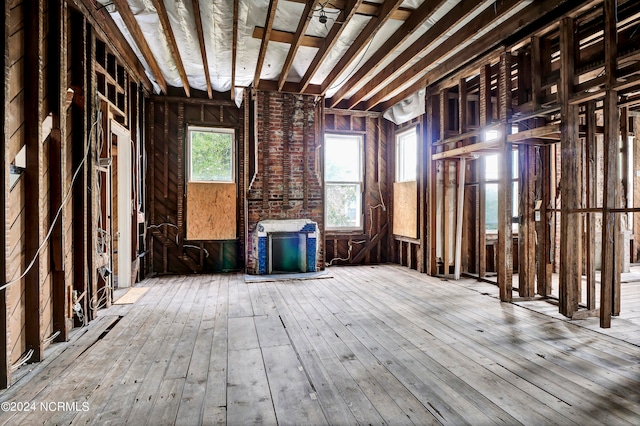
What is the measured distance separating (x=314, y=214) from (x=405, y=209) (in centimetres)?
182

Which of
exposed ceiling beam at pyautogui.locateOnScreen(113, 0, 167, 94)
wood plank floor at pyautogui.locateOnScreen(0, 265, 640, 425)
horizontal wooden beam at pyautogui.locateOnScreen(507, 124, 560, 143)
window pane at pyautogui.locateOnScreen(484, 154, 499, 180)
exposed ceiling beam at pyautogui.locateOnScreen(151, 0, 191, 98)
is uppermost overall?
exposed ceiling beam at pyautogui.locateOnScreen(113, 0, 167, 94)

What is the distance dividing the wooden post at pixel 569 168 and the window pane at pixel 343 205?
3.99m

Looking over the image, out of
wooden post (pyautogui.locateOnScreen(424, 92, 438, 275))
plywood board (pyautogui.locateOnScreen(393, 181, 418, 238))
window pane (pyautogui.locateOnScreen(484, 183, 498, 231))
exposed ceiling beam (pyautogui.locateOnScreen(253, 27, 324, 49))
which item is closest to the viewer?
exposed ceiling beam (pyautogui.locateOnScreen(253, 27, 324, 49))

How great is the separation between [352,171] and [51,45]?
517cm

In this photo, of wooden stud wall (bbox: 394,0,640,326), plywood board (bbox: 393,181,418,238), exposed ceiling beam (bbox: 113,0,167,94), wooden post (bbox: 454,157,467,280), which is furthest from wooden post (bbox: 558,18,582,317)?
exposed ceiling beam (bbox: 113,0,167,94)

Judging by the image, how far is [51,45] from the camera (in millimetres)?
2867

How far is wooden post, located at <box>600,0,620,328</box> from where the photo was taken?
3.01m

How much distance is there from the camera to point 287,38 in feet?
14.6

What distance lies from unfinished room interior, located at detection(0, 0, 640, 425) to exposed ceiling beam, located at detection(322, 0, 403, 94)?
6cm

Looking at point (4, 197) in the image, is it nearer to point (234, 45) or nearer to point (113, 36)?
point (113, 36)

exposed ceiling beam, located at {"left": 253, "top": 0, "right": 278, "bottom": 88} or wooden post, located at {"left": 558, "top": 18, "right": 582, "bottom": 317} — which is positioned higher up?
exposed ceiling beam, located at {"left": 253, "top": 0, "right": 278, "bottom": 88}

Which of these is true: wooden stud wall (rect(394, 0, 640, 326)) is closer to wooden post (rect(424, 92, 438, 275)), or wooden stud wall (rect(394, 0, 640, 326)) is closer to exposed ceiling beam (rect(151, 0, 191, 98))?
wooden post (rect(424, 92, 438, 275))

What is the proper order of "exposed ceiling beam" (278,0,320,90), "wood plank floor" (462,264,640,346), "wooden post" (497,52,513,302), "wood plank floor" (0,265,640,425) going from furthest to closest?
"wooden post" (497,52,513,302)
"exposed ceiling beam" (278,0,320,90)
"wood plank floor" (462,264,640,346)
"wood plank floor" (0,265,640,425)

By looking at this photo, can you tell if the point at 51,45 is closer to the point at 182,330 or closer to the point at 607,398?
the point at 182,330
